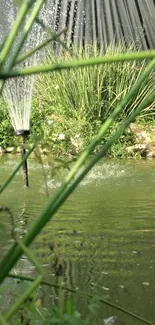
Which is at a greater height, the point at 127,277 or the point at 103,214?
the point at 127,277

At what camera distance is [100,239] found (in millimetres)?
3086

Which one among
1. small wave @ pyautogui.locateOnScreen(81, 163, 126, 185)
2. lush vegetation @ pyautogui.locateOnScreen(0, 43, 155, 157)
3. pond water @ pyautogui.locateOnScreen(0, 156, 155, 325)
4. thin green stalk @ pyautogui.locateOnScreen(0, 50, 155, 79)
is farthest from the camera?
lush vegetation @ pyautogui.locateOnScreen(0, 43, 155, 157)

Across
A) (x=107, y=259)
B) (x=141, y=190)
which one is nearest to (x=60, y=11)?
(x=141, y=190)

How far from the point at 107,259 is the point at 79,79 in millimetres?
5506

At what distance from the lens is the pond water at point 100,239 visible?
2.14m

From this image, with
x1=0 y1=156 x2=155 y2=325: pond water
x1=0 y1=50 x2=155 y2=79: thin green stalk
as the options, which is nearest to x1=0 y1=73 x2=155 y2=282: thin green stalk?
x1=0 y1=50 x2=155 y2=79: thin green stalk

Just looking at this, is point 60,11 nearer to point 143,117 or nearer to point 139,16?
point 139,16

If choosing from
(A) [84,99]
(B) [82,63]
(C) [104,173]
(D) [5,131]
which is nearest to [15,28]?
(B) [82,63]

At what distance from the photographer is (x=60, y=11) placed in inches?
385

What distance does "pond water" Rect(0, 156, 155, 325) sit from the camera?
214cm

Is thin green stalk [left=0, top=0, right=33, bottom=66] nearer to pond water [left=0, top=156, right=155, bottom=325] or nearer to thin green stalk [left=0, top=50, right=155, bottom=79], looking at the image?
thin green stalk [left=0, top=50, right=155, bottom=79]

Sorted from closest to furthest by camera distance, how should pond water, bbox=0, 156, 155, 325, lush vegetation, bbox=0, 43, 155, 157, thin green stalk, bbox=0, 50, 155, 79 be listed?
thin green stalk, bbox=0, 50, 155, 79, pond water, bbox=0, 156, 155, 325, lush vegetation, bbox=0, 43, 155, 157

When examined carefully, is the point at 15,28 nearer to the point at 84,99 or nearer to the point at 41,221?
the point at 41,221

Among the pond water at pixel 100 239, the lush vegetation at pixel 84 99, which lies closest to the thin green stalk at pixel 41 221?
the pond water at pixel 100 239
